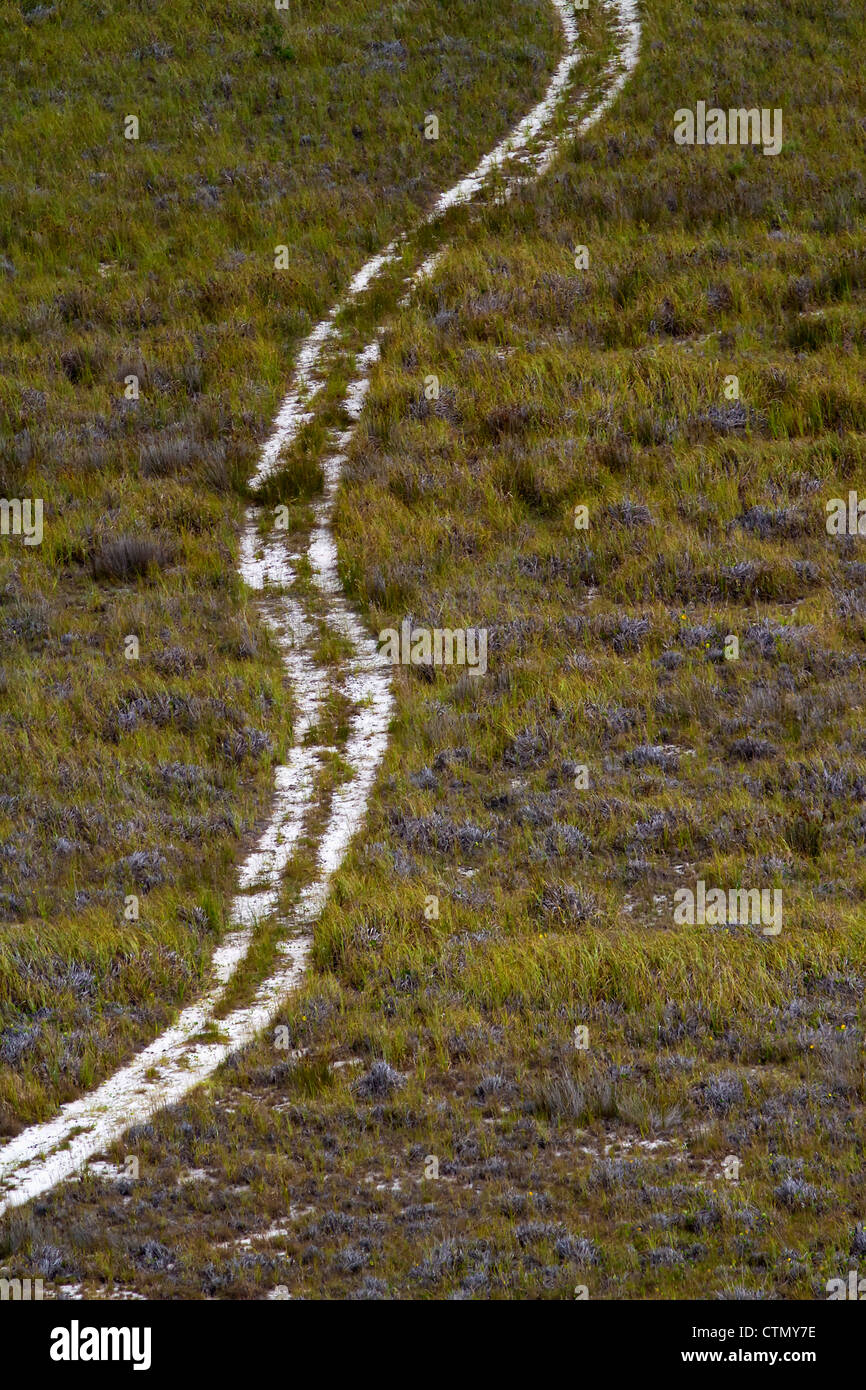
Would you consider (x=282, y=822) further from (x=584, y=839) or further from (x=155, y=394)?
(x=155, y=394)

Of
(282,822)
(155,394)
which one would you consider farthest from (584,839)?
(155,394)

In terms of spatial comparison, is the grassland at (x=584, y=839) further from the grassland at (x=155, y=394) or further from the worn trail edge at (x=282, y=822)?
the grassland at (x=155, y=394)

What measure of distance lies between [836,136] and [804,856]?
18.0 meters

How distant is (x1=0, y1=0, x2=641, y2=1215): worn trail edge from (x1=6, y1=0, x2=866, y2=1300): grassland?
230mm

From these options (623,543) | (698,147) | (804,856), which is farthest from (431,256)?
(804,856)

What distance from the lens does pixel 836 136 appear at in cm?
2417

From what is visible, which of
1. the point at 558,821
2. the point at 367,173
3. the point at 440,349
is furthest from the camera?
the point at 367,173

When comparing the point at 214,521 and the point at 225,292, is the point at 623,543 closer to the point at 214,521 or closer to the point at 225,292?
the point at 214,521

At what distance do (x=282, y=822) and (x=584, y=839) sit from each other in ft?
7.35

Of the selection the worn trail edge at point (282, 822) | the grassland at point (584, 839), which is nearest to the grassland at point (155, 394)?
the worn trail edge at point (282, 822)

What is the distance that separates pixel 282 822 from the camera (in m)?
10.9

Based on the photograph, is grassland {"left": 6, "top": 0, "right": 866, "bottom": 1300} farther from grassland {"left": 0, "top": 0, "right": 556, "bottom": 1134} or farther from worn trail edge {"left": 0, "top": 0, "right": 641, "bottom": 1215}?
grassland {"left": 0, "top": 0, "right": 556, "bottom": 1134}

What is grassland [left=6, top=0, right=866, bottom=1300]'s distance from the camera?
680cm

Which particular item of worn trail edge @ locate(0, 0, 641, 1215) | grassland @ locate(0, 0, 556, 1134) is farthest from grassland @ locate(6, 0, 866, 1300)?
grassland @ locate(0, 0, 556, 1134)
